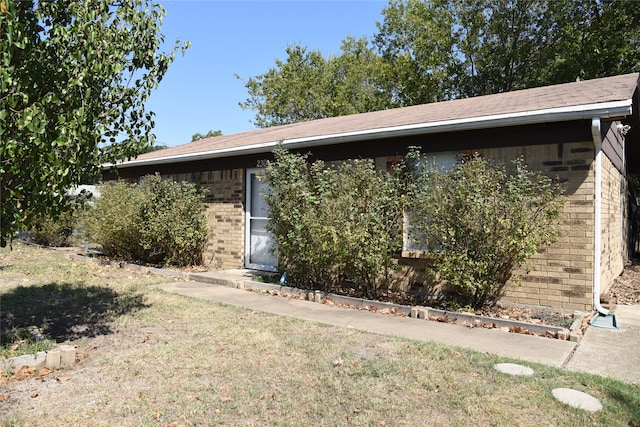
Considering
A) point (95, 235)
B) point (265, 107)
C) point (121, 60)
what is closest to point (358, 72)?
point (265, 107)

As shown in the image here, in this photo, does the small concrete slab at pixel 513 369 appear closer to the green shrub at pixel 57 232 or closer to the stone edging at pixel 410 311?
the stone edging at pixel 410 311

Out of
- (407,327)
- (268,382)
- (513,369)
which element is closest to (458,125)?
(407,327)

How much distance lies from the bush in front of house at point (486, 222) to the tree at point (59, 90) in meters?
4.21

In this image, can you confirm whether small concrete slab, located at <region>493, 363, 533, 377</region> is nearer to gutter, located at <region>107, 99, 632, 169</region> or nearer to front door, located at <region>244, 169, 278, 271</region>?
gutter, located at <region>107, 99, 632, 169</region>

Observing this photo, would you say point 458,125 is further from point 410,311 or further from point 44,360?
point 44,360

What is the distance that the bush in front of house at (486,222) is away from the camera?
621 centimetres

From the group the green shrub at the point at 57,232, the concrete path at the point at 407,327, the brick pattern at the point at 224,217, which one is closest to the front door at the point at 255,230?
the brick pattern at the point at 224,217

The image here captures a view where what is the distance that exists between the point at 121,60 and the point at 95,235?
8.87m

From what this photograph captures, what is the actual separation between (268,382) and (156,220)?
7.83m

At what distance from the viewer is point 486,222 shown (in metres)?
6.24

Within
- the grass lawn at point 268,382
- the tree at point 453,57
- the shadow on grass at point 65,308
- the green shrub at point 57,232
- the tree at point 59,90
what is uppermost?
the tree at point 453,57

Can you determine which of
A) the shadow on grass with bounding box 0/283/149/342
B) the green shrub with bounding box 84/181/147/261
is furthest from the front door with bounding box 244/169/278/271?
the shadow on grass with bounding box 0/283/149/342

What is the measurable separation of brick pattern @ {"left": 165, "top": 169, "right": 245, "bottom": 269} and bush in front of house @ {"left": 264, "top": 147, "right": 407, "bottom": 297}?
2360 mm

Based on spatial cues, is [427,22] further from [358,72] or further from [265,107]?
[265,107]
